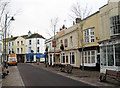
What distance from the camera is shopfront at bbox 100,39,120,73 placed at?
1595cm

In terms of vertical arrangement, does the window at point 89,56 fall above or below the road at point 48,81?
above

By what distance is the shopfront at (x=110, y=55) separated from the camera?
52.3 ft

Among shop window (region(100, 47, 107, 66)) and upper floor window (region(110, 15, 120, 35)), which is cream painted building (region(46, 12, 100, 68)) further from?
upper floor window (region(110, 15, 120, 35))

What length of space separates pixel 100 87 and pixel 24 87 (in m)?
4.90

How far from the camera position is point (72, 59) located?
29.1 meters

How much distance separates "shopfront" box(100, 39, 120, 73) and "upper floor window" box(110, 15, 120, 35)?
3.44 ft

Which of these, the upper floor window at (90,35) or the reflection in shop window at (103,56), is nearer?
the reflection in shop window at (103,56)

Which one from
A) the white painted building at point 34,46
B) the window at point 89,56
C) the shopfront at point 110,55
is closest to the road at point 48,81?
the shopfront at point 110,55

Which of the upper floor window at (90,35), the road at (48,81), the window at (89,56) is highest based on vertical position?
the upper floor window at (90,35)

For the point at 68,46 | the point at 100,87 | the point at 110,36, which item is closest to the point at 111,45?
the point at 110,36

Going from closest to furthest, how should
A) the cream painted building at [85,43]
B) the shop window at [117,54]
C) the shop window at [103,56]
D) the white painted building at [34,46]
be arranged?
the shop window at [117,54]
the shop window at [103,56]
the cream painted building at [85,43]
the white painted building at [34,46]

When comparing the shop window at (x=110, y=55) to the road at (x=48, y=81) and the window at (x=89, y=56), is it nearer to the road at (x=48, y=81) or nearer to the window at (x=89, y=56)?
the window at (x=89, y=56)

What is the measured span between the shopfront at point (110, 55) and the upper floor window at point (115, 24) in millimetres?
1048

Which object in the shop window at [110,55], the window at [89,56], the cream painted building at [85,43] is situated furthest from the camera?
the window at [89,56]
